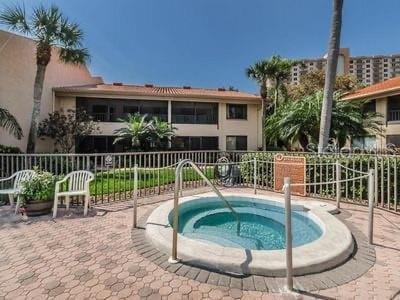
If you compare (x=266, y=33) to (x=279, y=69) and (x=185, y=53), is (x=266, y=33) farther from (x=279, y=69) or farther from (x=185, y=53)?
(x=185, y=53)

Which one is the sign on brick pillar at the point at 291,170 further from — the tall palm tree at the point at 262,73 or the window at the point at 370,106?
the window at the point at 370,106

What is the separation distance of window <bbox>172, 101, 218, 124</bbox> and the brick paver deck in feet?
55.7

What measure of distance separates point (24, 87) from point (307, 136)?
654 inches

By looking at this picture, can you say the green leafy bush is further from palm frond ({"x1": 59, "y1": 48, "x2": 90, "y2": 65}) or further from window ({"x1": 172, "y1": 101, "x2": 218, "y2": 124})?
window ({"x1": 172, "y1": 101, "x2": 218, "y2": 124})

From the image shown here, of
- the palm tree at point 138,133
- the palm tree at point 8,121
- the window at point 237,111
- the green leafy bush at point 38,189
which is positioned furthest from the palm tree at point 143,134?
the green leafy bush at point 38,189

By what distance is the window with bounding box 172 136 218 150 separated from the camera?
21734 mm

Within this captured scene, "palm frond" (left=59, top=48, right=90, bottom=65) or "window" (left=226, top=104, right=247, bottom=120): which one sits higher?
"palm frond" (left=59, top=48, right=90, bottom=65)

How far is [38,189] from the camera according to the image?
Result: 655 cm

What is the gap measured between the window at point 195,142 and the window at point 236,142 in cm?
116

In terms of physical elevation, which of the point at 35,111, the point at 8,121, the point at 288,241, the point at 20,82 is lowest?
the point at 288,241

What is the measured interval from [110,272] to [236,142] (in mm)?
20304

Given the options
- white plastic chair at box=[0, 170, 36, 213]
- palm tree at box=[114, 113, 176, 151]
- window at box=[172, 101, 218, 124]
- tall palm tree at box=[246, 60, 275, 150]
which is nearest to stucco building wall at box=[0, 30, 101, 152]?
palm tree at box=[114, 113, 176, 151]

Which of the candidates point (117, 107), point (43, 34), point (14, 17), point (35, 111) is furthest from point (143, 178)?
point (117, 107)

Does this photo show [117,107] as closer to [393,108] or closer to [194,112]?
[194,112]
